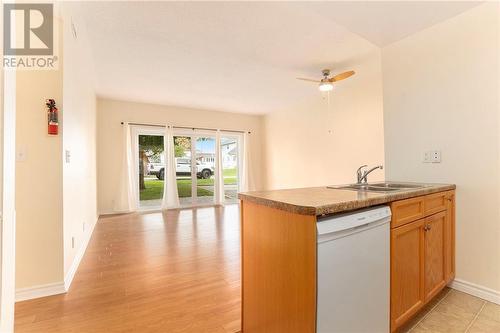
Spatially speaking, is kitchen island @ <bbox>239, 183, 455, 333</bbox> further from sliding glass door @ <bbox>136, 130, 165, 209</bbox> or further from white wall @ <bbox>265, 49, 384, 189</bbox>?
sliding glass door @ <bbox>136, 130, 165, 209</bbox>

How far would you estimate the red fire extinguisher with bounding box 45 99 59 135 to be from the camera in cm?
194

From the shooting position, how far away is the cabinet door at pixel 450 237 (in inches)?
76.5

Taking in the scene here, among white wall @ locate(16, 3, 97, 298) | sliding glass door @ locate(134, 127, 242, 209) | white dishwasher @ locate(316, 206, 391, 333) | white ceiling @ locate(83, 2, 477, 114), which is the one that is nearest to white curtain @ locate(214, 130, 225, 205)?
sliding glass door @ locate(134, 127, 242, 209)

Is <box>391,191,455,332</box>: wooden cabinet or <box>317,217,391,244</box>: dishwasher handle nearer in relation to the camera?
<box>317,217,391,244</box>: dishwasher handle

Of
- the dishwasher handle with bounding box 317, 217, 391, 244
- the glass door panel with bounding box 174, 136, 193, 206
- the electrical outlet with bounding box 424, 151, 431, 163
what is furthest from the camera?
the glass door panel with bounding box 174, 136, 193, 206

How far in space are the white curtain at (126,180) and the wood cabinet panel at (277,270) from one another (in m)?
4.78

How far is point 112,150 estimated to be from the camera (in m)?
5.38

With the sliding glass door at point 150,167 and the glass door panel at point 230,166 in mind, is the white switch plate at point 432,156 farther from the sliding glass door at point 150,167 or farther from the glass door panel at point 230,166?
the sliding glass door at point 150,167

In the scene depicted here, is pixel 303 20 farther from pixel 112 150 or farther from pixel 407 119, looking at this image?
pixel 112 150

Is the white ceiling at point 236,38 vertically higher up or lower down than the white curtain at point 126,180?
higher up

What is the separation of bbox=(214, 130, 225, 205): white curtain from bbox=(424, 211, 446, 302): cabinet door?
16.7 feet

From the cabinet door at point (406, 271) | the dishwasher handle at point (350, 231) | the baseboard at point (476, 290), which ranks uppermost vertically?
the dishwasher handle at point (350, 231)

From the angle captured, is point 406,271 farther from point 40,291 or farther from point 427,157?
point 40,291

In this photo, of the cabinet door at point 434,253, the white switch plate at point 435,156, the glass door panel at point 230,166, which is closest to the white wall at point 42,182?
the cabinet door at point 434,253
